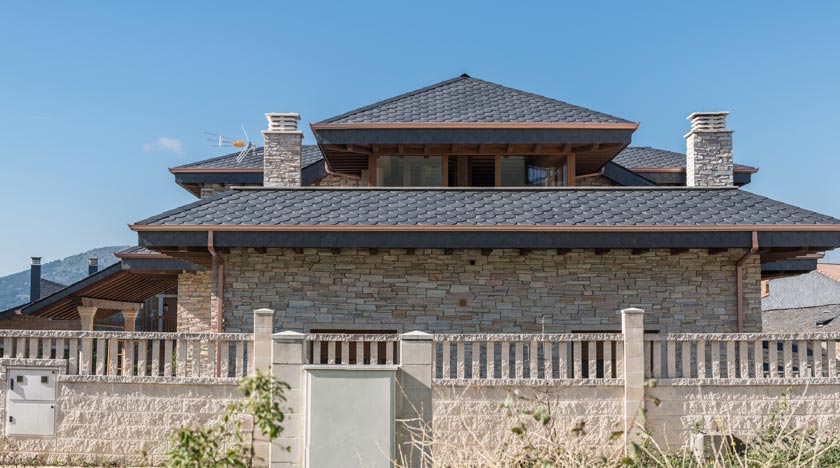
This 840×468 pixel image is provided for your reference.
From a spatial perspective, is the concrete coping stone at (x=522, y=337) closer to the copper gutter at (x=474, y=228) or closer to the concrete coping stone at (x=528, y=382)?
the concrete coping stone at (x=528, y=382)

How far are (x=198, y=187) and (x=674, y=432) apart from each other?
481 inches

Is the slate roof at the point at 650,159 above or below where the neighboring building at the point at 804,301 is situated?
→ above

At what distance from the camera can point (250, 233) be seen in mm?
11078

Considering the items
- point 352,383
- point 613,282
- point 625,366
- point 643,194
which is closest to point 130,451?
point 352,383

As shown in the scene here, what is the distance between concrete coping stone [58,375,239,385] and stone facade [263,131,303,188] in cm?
529

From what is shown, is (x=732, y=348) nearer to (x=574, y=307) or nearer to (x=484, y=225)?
(x=574, y=307)

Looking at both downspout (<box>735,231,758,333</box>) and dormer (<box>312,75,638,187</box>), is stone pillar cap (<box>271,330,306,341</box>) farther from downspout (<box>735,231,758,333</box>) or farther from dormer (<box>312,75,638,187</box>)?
downspout (<box>735,231,758,333</box>)

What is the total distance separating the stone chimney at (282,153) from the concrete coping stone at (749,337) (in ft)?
23.6

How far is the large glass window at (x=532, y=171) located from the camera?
14461 mm

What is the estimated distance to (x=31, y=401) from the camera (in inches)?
370

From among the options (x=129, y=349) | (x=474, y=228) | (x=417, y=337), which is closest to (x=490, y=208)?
(x=474, y=228)

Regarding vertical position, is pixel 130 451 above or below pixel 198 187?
below

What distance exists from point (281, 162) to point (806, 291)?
36658mm

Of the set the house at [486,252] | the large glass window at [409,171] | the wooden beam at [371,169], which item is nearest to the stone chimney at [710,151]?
the house at [486,252]
